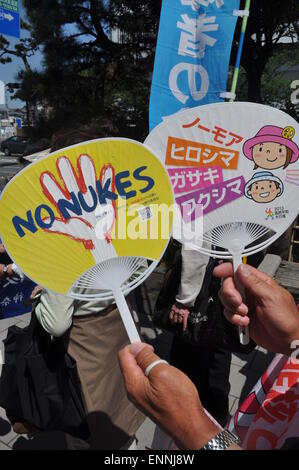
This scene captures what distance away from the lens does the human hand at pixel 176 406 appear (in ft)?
2.19

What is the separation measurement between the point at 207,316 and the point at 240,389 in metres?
0.91

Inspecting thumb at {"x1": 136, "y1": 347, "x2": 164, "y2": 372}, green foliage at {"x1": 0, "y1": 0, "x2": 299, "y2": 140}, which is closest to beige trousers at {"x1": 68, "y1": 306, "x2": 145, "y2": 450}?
thumb at {"x1": 136, "y1": 347, "x2": 164, "y2": 372}

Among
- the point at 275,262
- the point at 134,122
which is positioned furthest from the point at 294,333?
the point at 134,122

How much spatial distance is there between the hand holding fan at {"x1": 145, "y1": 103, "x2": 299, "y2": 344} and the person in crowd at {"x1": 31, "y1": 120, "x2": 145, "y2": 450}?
0.39 metres

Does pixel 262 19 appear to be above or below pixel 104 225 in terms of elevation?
above

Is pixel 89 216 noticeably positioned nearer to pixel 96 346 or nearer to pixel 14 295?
pixel 96 346

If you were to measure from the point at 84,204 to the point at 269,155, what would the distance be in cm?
55

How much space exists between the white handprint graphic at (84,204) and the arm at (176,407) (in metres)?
0.31

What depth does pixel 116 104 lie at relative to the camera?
20.7 ft

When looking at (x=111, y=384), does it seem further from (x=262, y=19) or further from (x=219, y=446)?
(x=262, y=19)

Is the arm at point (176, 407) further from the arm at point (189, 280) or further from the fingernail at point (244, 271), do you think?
the arm at point (189, 280)

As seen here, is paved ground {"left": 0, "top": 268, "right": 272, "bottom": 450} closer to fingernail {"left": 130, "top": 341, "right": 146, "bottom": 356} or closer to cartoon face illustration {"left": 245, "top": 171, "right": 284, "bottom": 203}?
fingernail {"left": 130, "top": 341, "right": 146, "bottom": 356}

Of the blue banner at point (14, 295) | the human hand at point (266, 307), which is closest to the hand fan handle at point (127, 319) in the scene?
the human hand at point (266, 307)

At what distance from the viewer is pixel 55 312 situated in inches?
45.0
